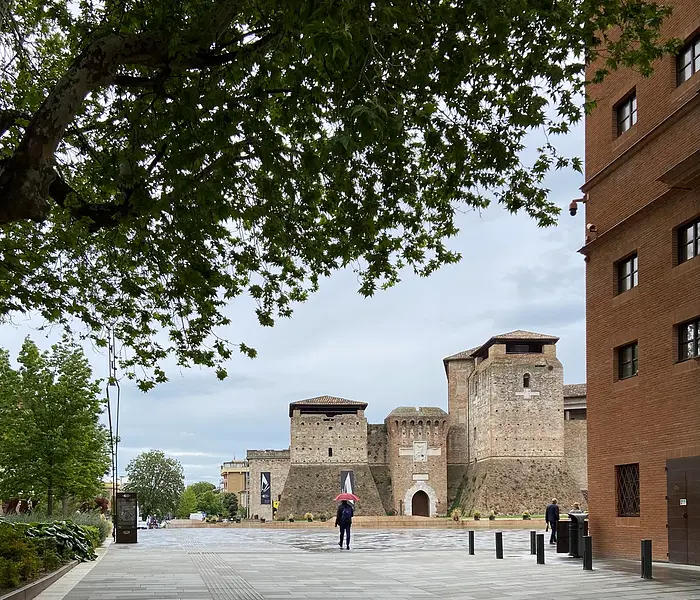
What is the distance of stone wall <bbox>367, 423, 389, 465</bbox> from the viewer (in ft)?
274

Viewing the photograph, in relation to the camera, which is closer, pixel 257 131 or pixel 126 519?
pixel 257 131

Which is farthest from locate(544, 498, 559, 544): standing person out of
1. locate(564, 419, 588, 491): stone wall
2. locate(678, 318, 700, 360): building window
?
locate(564, 419, 588, 491): stone wall

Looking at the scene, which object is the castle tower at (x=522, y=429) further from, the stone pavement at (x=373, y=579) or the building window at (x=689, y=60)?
the building window at (x=689, y=60)

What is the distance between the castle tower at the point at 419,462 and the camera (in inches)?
3135

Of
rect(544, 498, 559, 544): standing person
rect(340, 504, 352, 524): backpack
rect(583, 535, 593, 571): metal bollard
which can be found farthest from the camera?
rect(544, 498, 559, 544): standing person

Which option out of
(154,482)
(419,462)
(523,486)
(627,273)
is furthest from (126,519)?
(154,482)

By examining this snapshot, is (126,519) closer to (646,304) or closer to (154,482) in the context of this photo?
(646,304)

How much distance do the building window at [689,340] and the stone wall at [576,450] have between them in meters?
56.0

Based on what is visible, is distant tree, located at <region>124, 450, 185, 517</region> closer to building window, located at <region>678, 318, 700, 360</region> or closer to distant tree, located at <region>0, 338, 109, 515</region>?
distant tree, located at <region>0, 338, 109, 515</region>

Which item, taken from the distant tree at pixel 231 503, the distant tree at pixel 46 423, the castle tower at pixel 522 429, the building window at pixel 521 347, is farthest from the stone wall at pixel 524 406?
the distant tree at pixel 231 503

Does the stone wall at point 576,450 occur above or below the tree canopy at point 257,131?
below

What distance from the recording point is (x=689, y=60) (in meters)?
19.3

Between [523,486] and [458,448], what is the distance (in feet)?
42.6

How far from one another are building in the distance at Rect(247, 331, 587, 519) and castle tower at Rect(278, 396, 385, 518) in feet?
0.30
